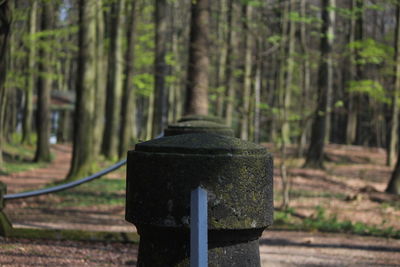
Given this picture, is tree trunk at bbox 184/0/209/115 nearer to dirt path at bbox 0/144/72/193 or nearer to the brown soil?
the brown soil

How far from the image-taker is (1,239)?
6492 millimetres

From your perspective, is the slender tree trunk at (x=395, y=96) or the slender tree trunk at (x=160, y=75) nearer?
the slender tree trunk at (x=160, y=75)

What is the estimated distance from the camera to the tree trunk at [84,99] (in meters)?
16.1

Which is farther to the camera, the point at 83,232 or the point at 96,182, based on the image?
the point at 96,182

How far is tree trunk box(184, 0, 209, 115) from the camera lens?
1566cm

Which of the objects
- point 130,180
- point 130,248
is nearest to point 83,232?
point 130,248

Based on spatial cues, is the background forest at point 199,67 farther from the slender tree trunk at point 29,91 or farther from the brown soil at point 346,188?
the brown soil at point 346,188

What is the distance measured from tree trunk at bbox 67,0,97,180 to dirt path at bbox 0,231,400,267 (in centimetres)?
742

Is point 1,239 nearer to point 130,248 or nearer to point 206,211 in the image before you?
point 130,248

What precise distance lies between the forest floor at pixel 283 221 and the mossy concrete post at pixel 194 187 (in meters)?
2.68

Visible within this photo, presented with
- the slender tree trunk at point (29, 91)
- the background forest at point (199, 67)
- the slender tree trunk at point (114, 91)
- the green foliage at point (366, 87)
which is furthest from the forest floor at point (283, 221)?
the slender tree trunk at point (29, 91)

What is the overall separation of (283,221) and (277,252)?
139 inches

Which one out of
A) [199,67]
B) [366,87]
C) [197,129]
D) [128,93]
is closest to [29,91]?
[128,93]

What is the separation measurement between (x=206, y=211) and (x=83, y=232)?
188 inches
